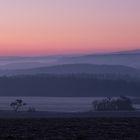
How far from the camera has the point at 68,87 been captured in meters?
157

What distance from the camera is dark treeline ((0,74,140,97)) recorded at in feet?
497

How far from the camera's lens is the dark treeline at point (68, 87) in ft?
497
